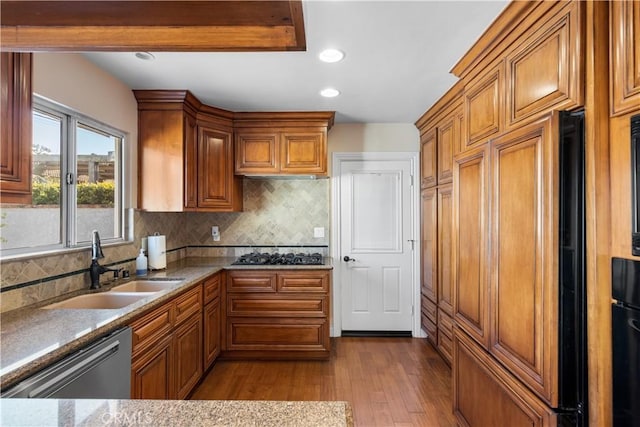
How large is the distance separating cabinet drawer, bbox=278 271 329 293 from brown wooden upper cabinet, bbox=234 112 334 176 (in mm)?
1036

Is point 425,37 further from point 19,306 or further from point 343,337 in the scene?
point 343,337

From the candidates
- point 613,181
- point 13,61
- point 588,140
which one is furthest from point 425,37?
point 13,61

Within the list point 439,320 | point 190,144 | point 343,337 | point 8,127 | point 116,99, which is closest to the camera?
point 8,127

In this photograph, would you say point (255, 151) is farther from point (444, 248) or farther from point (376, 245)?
point (444, 248)

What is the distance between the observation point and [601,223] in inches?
45.0

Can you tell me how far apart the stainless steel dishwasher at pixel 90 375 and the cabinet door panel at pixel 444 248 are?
2517 millimetres

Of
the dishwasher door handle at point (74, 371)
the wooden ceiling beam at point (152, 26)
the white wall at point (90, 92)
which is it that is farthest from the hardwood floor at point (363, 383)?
the wooden ceiling beam at point (152, 26)

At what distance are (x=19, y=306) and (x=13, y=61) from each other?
3.97 feet

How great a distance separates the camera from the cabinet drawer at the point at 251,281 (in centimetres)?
310

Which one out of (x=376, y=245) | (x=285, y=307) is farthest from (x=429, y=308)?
(x=285, y=307)

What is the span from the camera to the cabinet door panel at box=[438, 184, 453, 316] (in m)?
2.95

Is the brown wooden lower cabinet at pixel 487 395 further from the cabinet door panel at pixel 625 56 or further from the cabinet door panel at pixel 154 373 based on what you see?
the cabinet door panel at pixel 154 373

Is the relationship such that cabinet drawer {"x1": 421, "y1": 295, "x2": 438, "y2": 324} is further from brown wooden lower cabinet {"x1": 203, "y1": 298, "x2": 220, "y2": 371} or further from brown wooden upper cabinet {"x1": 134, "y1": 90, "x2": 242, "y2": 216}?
brown wooden upper cabinet {"x1": 134, "y1": 90, "x2": 242, "y2": 216}

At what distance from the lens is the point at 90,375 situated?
1365 mm
